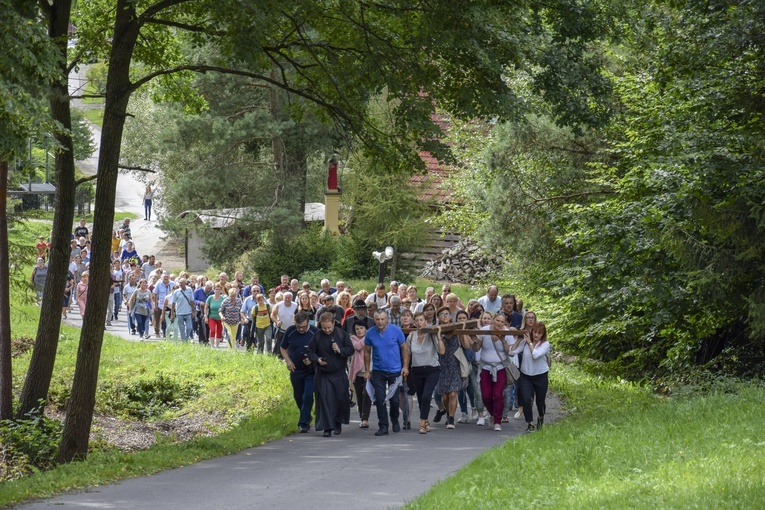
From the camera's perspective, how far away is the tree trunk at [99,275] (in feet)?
46.4

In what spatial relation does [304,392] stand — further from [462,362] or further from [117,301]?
[117,301]

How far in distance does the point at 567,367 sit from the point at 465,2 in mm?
11784

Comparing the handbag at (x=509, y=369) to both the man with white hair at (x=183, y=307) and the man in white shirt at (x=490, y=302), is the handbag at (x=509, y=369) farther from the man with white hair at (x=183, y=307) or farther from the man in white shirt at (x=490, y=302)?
the man with white hair at (x=183, y=307)

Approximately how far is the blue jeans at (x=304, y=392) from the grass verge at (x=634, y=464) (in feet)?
11.9

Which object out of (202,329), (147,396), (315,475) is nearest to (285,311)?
(147,396)

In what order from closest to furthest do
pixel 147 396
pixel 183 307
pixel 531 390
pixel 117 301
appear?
pixel 531 390, pixel 147 396, pixel 183 307, pixel 117 301

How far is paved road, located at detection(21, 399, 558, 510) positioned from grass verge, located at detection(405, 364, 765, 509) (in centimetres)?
77

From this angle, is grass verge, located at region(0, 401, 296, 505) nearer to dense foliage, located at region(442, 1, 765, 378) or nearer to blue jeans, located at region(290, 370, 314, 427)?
blue jeans, located at region(290, 370, 314, 427)

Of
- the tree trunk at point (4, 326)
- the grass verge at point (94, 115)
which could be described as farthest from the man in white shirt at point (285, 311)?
the grass verge at point (94, 115)

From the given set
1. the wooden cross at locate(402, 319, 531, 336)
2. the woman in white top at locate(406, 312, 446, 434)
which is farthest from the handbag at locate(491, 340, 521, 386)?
the woman in white top at locate(406, 312, 446, 434)

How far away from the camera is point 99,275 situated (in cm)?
1412

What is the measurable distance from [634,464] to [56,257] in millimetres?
9764

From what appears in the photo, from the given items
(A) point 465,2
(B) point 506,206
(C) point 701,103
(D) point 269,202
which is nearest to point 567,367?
(B) point 506,206

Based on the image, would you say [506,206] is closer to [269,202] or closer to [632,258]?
[632,258]
